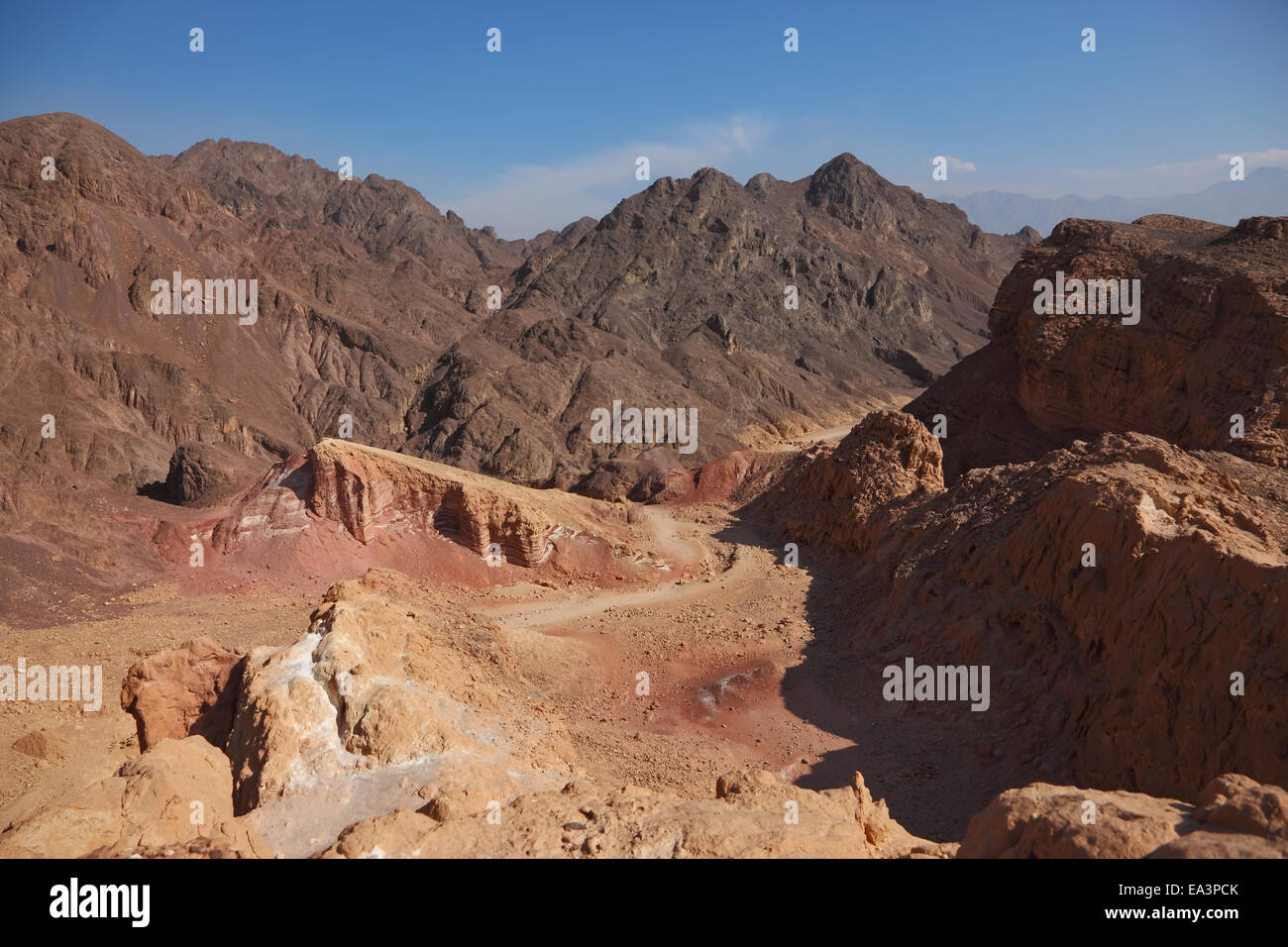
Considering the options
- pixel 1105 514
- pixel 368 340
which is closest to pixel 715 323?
pixel 368 340

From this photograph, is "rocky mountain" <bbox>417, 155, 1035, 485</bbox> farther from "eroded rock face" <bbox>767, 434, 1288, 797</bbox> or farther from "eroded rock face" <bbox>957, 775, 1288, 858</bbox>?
"eroded rock face" <bbox>957, 775, 1288, 858</bbox>

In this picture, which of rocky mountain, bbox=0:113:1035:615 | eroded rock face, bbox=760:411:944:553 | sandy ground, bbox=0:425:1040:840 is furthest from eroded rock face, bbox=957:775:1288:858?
rocky mountain, bbox=0:113:1035:615

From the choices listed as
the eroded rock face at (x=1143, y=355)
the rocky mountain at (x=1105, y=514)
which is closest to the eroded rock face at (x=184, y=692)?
the rocky mountain at (x=1105, y=514)

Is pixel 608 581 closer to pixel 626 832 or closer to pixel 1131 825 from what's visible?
pixel 626 832

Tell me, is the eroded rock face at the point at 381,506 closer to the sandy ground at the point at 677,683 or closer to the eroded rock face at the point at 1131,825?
the sandy ground at the point at 677,683

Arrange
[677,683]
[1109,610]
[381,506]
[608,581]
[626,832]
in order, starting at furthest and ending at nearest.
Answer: [608,581] → [381,506] → [677,683] → [1109,610] → [626,832]
